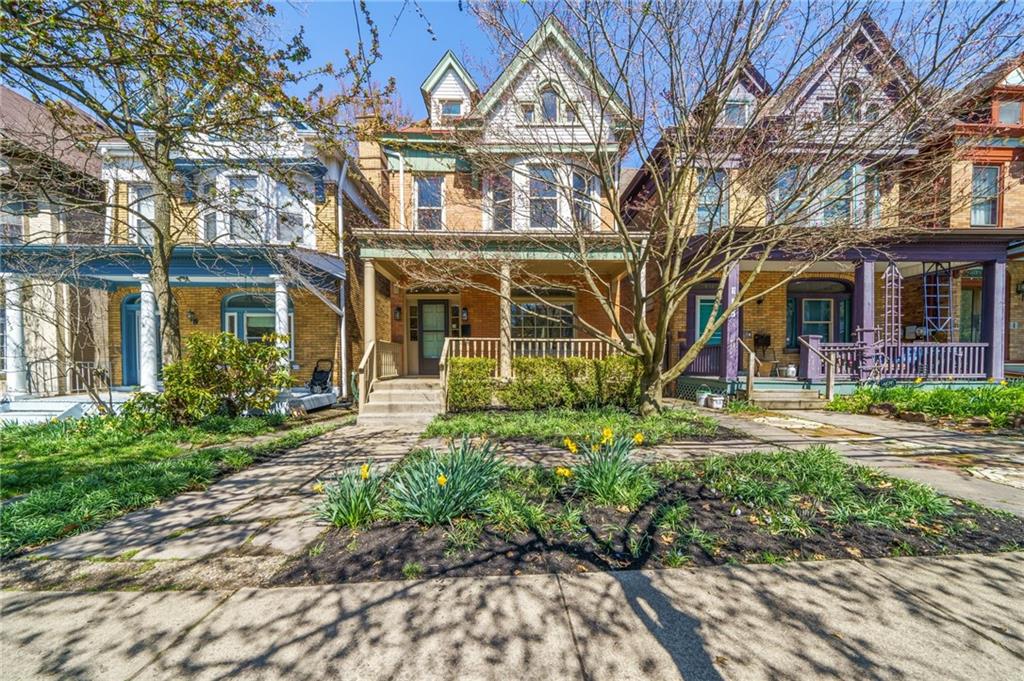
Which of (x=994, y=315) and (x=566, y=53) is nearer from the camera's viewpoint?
(x=566, y=53)

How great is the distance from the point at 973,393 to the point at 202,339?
49.7 ft

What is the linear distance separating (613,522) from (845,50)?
6799 mm

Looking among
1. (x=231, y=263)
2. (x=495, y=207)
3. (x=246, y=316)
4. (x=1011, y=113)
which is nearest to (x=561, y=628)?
Result: (x=495, y=207)

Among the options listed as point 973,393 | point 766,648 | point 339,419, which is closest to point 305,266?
point 339,419

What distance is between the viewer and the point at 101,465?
16.6ft

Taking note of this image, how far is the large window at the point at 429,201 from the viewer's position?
11023 millimetres

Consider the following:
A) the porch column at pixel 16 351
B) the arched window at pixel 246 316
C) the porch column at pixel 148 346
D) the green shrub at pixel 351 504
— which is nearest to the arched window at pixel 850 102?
the green shrub at pixel 351 504

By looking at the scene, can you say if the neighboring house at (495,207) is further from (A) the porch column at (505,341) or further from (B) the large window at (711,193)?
(B) the large window at (711,193)

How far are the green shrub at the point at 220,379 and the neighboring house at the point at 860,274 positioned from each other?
8604 mm

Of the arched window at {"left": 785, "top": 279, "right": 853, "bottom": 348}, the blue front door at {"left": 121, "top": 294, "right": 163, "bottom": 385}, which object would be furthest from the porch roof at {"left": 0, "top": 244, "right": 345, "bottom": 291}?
the arched window at {"left": 785, "top": 279, "right": 853, "bottom": 348}

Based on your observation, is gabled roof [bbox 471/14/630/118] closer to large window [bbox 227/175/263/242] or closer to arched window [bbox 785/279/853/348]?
large window [bbox 227/175/263/242]

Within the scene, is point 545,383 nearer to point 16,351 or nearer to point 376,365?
point 376,365

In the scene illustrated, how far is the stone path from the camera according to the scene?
299cm

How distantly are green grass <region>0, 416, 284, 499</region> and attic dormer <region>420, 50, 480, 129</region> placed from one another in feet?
32.3
